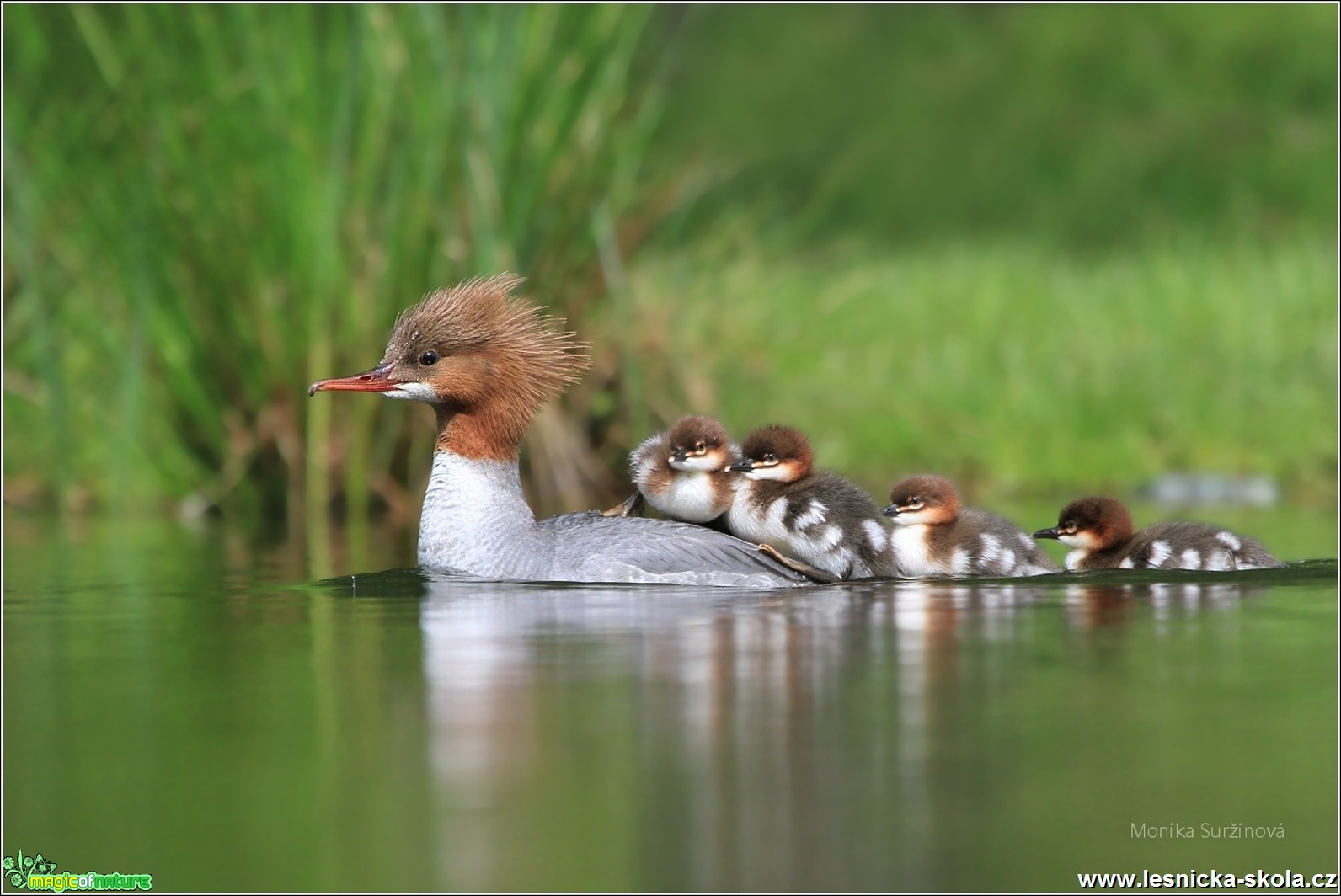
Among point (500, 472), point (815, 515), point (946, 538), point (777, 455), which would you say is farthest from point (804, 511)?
point (500, 472)

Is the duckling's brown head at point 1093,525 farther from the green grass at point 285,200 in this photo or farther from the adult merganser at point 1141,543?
the green grass at point 285,200

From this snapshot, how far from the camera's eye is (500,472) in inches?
286

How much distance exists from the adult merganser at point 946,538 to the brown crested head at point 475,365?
142cm

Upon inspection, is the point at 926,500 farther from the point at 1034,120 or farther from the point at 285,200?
the point at 1034,120

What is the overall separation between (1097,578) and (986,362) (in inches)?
212

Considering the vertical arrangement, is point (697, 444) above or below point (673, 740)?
above

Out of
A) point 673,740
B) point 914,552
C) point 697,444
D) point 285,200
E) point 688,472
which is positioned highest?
point 285,200

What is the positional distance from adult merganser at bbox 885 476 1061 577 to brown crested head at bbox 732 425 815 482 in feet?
1.27

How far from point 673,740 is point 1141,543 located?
3.58 meters

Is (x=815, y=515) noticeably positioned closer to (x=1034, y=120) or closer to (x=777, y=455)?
(x=777, y=455)

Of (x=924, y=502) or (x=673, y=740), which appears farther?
(x=924, y=502)

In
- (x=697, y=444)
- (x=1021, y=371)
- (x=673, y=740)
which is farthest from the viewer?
(x=1021, y=371)

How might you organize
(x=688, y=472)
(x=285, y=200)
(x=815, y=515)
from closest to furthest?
(x=815, y=515)
(x=688, y=472)
(x=285, y=200)

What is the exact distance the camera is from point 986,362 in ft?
40.6
